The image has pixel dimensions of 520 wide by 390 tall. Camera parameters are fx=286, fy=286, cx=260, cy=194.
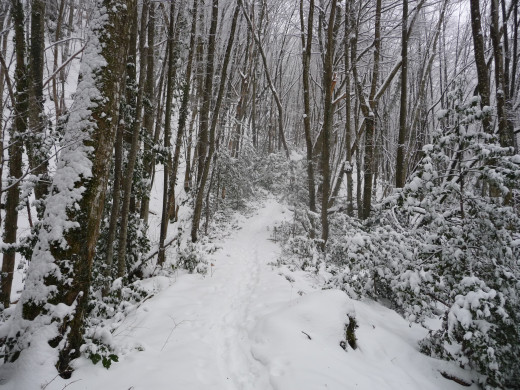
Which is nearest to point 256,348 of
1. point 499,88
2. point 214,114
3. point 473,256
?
point 473,256

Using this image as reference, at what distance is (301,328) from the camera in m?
4.04

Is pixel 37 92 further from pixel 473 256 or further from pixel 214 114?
pixel 473 256

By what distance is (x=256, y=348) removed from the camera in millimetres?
3814

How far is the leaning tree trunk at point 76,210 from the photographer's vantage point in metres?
2.61

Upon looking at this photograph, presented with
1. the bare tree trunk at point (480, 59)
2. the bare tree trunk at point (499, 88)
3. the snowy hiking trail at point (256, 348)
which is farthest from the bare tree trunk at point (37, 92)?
the bare tree trunk at point (499, 88)

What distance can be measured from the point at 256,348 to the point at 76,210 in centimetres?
277

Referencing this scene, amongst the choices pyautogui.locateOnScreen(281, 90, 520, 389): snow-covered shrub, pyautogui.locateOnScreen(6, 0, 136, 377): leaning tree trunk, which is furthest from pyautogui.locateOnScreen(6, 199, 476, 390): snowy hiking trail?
pyautogui.locateOnScreen(281, 90, 520, 389): snow-covered shrub

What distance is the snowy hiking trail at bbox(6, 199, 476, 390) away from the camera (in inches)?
119

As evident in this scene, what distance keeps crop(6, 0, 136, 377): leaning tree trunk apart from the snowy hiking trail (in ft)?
1.16

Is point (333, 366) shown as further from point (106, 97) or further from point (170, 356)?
point (106, 97)

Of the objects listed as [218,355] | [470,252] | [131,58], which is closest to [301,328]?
[218,355]

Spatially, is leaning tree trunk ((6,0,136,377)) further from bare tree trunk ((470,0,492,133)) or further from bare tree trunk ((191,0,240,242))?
bare tree trunk ((470,0,492,133))

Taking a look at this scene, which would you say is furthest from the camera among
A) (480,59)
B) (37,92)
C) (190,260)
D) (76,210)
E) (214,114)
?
(214,114)

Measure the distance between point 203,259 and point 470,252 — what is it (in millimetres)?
5971
